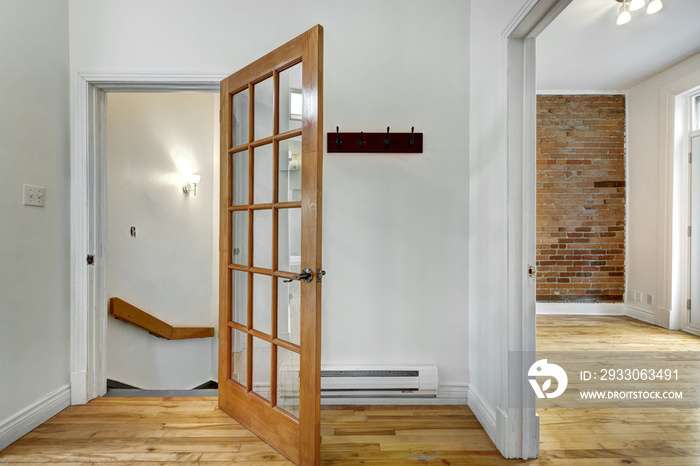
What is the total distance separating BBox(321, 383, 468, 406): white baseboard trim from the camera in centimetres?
222

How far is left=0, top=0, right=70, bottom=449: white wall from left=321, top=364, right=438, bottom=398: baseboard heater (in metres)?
1.57

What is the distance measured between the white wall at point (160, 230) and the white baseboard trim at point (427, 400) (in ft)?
5.76

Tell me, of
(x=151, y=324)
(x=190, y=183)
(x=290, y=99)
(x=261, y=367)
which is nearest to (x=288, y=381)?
(x=261, y=367)

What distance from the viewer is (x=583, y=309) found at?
473 cm

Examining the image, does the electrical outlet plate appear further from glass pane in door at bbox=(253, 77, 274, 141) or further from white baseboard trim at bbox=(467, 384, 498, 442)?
white baseboard trim at bbox=(467, 384, 498, 442)

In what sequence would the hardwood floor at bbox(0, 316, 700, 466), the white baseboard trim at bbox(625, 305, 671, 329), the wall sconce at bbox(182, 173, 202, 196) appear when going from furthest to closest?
the white baseboard trim at bbox(625, 305, 671, 329)
the wall sconce at bbox(182, 173, 202, 196)
the hardwood floor at bbox(0, 316, 700, 466)

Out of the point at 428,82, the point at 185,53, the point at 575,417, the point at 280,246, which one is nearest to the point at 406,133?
the point at 428,82

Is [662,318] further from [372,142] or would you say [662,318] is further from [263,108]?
[263,108]

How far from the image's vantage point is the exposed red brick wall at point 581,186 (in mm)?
4676

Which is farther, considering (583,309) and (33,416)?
(583,309)

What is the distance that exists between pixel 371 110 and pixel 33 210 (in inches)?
77.2

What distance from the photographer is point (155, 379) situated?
330 centimetres

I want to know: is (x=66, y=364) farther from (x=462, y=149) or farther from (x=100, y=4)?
(x=462, y=149)

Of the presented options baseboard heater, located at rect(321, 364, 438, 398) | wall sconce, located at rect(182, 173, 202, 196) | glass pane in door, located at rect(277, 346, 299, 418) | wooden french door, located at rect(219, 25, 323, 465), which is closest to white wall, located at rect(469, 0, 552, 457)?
baseboard heater, located at rect(321, 364, 438, 398)
